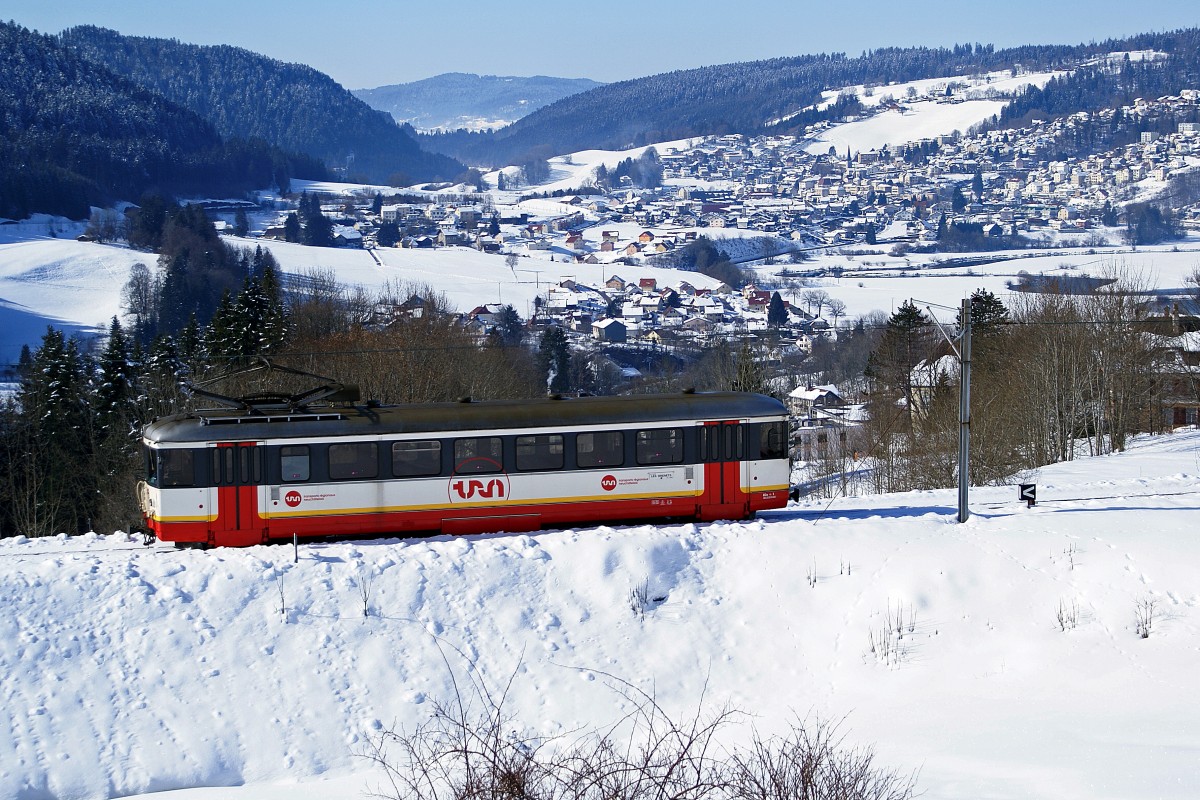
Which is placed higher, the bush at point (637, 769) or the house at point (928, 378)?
the house at point (928, 378)

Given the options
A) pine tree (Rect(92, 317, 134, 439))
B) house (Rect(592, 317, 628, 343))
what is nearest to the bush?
pine tree (Rect(92, 317, 134, 439))

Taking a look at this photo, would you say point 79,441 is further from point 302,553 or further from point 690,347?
point 690,347

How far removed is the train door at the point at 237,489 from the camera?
20.9m

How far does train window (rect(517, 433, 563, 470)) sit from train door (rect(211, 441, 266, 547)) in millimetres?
4666

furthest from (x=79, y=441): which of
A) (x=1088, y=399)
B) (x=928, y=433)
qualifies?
(x=1088, y=399)

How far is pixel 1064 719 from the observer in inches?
621

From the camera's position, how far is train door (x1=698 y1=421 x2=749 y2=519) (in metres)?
22.3

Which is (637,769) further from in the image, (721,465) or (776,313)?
(776,313)

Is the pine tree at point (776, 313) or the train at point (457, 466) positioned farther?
the pine tree at point (776, 313)

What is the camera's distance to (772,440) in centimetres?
2264

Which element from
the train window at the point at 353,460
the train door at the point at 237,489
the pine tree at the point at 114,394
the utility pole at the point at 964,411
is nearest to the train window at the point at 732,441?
the utility pole at the point at 964,411

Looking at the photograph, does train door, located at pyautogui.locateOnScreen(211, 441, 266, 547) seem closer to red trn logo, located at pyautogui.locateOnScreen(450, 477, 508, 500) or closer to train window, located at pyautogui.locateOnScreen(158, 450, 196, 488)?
train window, located at pyautogui.locateOnScreen(158, 450, 196, 488)

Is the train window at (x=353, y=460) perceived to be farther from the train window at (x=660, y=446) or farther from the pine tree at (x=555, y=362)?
the pine tree at (x=555, y=362)

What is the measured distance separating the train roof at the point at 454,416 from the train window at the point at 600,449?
25 cm
